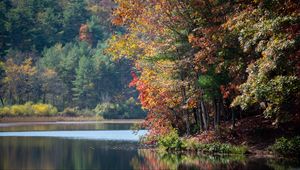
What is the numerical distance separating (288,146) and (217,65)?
22.3ft

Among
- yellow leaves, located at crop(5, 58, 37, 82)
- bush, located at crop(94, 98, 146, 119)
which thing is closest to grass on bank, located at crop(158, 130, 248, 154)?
bush, located at crop(94, 98, 146, 119)

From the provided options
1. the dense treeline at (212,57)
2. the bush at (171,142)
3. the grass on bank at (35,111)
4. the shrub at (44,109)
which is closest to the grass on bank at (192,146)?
the bush at (171,142)

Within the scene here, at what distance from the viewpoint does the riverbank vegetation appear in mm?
25562

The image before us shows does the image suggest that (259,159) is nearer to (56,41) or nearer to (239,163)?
(239,163)

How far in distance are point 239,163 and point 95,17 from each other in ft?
352

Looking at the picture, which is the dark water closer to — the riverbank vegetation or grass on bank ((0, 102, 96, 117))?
the riverbank vegetation

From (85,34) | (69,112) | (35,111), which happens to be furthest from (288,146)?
(85,34)

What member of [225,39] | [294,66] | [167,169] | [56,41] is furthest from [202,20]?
[56,41]

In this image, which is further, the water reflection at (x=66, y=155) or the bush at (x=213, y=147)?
the bush at (x=213, y=147)

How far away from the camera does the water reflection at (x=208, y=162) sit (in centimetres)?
2503

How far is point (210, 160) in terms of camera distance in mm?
28797

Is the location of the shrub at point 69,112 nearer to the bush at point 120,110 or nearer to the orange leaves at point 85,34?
the bush at point 120,110

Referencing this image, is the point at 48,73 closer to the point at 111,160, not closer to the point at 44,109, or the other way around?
the point at 44,109

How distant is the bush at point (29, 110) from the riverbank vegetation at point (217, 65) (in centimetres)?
5063
